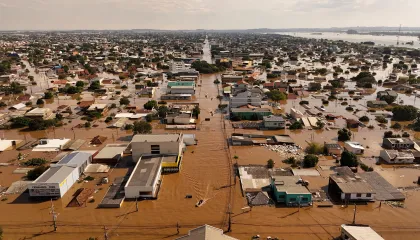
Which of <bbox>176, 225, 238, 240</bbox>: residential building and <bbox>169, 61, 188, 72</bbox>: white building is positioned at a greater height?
<bbox>169, 61, 188, 72</bbox>: white building

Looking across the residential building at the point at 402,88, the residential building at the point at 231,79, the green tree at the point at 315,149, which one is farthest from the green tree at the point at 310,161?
the residential building at the point at 402,88

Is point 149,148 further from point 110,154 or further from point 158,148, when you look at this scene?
point 110,154

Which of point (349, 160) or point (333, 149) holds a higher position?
point (349, 160)

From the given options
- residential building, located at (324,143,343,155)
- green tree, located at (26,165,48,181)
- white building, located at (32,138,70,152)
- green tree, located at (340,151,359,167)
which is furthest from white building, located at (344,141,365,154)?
white building, located at (32,138,70,152)

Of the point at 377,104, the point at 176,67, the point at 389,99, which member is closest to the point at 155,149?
the point at 377,104

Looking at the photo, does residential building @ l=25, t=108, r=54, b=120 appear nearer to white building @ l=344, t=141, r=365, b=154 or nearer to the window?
the window

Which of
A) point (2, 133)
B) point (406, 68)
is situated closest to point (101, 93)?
point (2, 133)

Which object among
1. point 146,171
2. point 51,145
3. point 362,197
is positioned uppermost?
point 146,171
